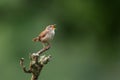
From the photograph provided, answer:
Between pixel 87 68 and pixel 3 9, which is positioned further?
pixel 3 9

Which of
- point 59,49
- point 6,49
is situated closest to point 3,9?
point 6,49

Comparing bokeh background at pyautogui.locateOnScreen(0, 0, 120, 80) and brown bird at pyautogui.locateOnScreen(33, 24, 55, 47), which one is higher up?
bokeh background at pyautogui.locateOnScreen(0, 0, 120, 80)

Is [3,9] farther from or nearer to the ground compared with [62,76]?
farther from the ground

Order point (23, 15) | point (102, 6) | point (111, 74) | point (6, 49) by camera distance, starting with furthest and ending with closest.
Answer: point (102, 6) → point (23, 15) → point (6, 49) → point (111, 74)

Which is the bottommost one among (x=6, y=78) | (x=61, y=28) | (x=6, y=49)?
(x=6, y=78)

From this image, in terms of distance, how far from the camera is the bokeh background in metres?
9.20

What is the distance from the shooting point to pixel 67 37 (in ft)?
36.5

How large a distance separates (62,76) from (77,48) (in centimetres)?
134

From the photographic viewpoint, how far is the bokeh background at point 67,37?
9195 mm

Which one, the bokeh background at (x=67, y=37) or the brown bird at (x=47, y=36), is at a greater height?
the bokeh background at (x=67, y=37)

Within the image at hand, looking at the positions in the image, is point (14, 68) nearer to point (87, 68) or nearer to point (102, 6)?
point (87, 68)

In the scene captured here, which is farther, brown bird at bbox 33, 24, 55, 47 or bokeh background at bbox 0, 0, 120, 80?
bokeh background at bbox 0, 0, 120, 80

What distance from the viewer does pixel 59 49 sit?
31.4ft

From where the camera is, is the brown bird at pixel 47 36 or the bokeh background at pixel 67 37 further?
the bokeh background at pixel 67 37
